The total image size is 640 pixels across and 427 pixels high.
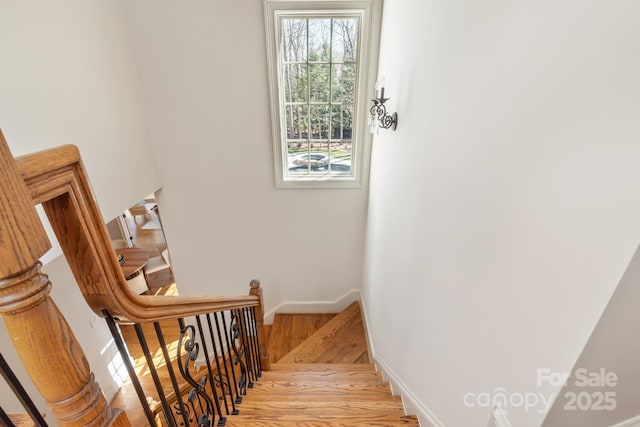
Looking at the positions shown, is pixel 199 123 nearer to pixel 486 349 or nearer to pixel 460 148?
pixel 460 148

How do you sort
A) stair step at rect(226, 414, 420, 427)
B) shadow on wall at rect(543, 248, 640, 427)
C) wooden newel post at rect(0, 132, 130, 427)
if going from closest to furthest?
wooden newel post at rect(0, 132, 130, 427), shadow on wall at rect(543, 248, 640, 427), stair step at rect(226, 414, 420, 427)

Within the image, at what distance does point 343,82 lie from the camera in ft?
9.23

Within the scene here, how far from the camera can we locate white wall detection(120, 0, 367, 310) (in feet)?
8.23

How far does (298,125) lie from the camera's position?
300 cm

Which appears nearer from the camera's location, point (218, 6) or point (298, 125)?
point (218, 6)

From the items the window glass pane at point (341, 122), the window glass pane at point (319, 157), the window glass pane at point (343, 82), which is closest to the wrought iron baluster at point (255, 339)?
the window glass pane at point (319, 157)

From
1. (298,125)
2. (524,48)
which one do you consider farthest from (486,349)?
(298,125)

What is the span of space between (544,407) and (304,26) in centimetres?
302

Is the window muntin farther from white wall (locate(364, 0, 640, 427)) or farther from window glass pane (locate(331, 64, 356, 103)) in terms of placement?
white wall (locate(364, 0, 640, 427))

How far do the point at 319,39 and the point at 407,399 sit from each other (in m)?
3.03

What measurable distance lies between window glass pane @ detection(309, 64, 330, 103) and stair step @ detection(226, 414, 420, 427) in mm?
2677

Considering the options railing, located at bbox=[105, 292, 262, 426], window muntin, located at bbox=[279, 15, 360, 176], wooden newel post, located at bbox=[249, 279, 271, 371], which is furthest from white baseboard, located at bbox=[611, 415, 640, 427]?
window muntin, located at bbox=[279, 15, 360, 176]

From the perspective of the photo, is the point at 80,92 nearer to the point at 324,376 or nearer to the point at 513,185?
the point at 513,185

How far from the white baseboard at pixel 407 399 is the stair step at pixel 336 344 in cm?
52
